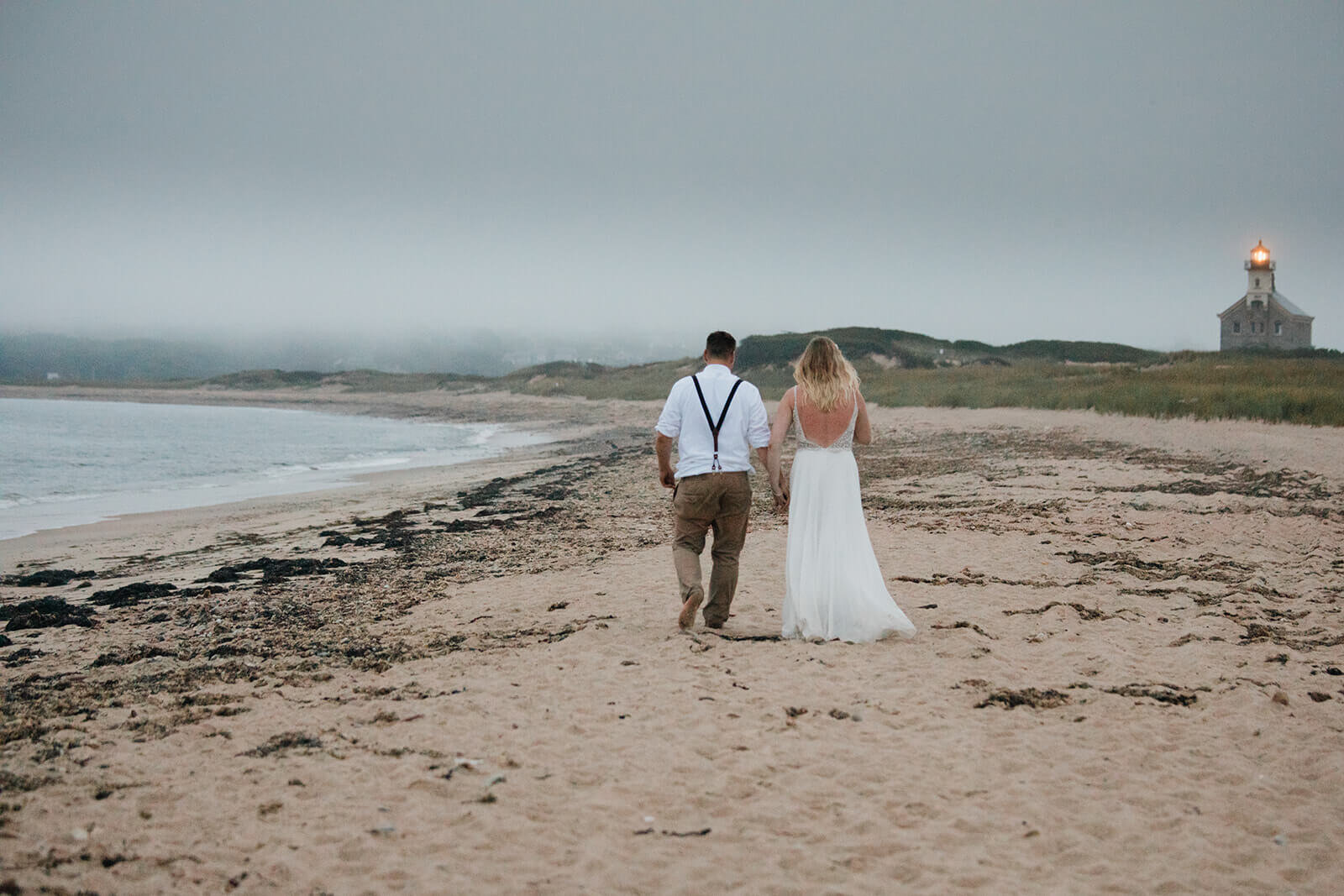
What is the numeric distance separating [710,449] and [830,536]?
1.04 metres

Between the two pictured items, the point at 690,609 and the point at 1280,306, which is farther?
the point at 1280,306

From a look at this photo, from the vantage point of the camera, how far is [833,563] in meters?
6.41

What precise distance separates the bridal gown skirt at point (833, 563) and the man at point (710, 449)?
16.6 inches

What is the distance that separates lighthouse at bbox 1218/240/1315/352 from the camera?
59875 mm

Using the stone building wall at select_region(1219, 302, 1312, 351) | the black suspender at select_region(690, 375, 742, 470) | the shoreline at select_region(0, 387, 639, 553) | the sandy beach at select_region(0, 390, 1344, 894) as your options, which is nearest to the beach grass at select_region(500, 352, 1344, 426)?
the stone building wall at select_region(1219, 302, 1312, 351)

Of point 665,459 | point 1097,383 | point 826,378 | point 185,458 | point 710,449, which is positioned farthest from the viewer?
point 1097,383

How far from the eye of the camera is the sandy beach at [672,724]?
3570 mm

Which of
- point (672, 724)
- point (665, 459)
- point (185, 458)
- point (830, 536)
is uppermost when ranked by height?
point (665, 459)

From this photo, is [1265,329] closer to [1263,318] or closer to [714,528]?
[1263,318]

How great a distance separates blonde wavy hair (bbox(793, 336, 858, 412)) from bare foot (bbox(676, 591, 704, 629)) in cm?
157

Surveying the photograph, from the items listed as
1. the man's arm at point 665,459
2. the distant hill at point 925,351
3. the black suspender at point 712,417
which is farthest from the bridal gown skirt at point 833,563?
the distant hill at point 925,351

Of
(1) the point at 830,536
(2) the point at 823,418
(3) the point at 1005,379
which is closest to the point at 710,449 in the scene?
(2) the point at 823,418

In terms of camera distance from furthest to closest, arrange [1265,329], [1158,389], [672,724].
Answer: [1265,329] → [1158,389] → [672,724]

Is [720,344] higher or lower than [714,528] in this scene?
higher
